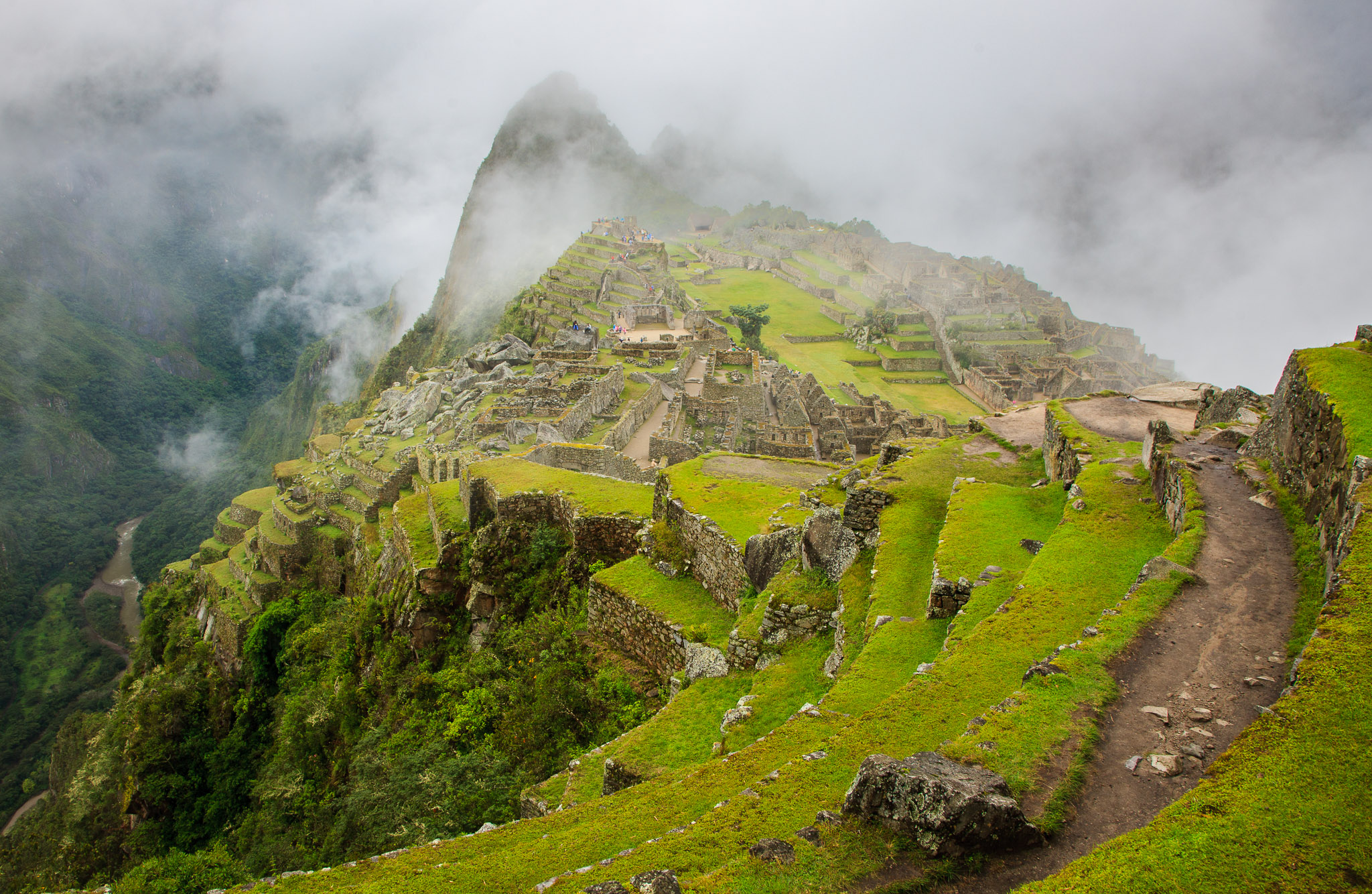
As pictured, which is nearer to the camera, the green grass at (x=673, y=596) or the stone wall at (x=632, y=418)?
the green grass at (x=673, y=596)

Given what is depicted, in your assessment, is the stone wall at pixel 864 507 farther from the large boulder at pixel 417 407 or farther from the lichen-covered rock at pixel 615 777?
the large boulder at pixel 417 407

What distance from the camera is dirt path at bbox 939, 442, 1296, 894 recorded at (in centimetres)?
401

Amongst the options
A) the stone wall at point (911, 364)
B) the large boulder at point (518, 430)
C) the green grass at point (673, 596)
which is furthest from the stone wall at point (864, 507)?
the stone wall at point (911, 364)

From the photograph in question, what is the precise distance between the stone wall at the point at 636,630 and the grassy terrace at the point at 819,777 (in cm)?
330

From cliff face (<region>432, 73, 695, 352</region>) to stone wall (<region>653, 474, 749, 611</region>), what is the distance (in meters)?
72.0

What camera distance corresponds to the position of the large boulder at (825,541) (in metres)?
9.52

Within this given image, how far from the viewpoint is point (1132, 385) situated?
6450cm

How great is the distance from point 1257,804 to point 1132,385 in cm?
7300

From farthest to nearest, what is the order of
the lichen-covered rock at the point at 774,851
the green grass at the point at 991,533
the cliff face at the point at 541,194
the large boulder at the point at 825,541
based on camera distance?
the cliff face at the point at 541,194, the large boulder at the point at 825,541, the green grass at the point at 991,533, the lichen-covered rock at the point at 774,851

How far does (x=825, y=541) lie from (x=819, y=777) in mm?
4960

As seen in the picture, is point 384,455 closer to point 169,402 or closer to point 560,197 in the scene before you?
point 169,402

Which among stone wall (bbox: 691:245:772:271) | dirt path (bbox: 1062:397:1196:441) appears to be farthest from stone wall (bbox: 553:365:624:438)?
stone wall (bbox: 691:245:772:271)

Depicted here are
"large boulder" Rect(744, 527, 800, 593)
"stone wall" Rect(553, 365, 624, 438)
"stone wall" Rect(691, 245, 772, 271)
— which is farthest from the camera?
"stone wall" Rect(691, 245, 772, 271)

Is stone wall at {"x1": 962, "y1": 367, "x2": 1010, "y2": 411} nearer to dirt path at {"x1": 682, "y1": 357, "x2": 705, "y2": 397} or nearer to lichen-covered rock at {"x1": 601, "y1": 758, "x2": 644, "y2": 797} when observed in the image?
dirt path at {"x1": 682, "y1": 357, "x2": 705, "y2": 397}
